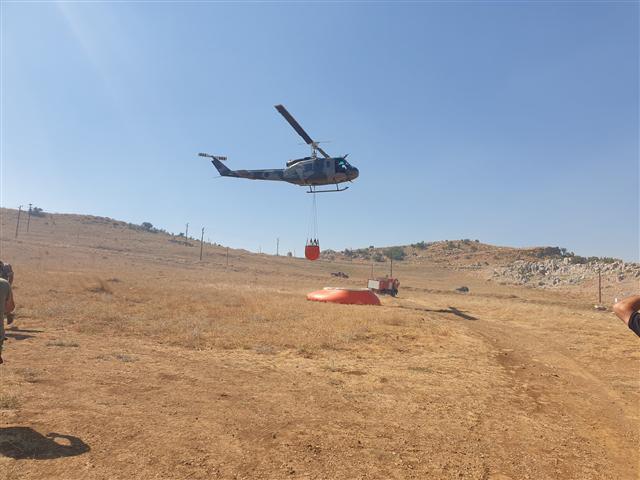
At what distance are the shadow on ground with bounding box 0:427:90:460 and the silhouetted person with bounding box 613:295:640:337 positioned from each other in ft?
21.7

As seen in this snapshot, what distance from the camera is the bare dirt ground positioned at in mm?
5590

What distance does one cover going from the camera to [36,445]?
558 cm

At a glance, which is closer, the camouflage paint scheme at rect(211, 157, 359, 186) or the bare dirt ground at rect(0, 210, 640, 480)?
the bare dirt ground at rect(0, 210, 640, 480)

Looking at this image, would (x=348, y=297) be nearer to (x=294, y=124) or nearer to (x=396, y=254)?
(x=294, y=124)

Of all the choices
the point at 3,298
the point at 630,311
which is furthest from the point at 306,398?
the point at 630,311

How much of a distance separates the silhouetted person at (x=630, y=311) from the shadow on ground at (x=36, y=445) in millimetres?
6606

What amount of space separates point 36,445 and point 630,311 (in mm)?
7283

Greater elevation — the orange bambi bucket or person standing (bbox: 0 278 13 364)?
the orange bambi bucket

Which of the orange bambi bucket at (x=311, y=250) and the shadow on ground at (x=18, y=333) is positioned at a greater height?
the orange bambi bucket at (x=311, y=250)

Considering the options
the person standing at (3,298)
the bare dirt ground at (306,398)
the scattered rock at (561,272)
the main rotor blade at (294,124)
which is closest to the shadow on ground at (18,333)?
the bare dirt ground at (306,398)

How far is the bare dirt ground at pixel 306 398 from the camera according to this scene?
220 inches

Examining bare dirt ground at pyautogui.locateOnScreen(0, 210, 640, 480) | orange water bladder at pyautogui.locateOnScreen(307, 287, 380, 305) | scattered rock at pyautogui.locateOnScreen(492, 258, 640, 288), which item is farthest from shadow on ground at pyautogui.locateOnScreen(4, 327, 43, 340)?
scattered rock at pyautogui.locateOnScreen(492, 258, 640, 288)

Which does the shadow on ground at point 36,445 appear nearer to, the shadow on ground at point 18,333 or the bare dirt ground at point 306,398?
the bare dirt ground at point 306,398

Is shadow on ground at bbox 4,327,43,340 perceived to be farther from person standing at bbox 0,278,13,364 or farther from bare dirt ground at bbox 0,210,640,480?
person standing at bbox 0,278,13,364
